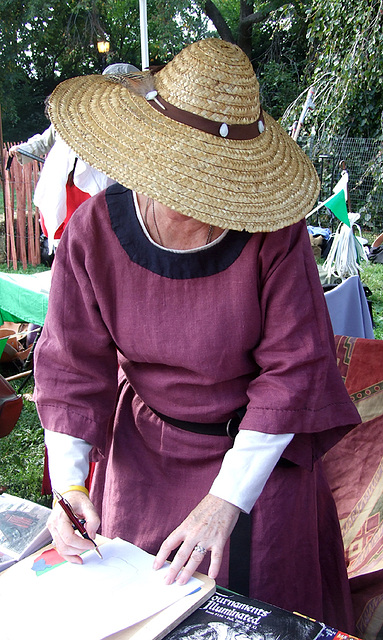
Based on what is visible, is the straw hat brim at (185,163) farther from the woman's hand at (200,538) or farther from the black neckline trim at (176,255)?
the woman's hand at (200,538)

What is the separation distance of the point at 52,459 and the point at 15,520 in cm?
15

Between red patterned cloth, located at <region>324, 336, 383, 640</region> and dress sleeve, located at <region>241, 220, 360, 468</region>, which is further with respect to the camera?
red patterned cloth, located at <region>324, 336, 383, 640</region>

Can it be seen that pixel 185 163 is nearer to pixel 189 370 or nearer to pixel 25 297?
pixel 189 370

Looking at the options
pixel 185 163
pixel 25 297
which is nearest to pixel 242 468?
pixel 185 163

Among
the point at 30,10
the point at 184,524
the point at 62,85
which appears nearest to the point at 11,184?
the point at 62,85

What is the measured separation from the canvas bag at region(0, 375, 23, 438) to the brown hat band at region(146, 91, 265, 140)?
2.02 m

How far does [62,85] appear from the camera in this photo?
1.24m

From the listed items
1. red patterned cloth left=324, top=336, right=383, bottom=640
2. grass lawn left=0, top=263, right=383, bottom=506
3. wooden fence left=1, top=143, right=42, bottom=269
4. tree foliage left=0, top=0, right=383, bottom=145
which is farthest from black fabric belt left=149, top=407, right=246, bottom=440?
tree foliage left=0, top=0, right=383, bottom=145

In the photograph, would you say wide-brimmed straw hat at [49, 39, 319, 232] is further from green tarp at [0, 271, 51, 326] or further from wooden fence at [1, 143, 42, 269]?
wooden fence at [1, 143, 42, 269]

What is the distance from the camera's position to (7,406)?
281 cm

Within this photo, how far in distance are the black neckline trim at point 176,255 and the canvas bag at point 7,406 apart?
1.83 metres

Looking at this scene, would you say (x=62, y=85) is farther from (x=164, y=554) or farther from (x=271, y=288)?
(x=164, y=554)

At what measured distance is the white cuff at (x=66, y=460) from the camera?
118cm

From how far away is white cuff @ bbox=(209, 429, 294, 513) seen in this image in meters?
1.11
